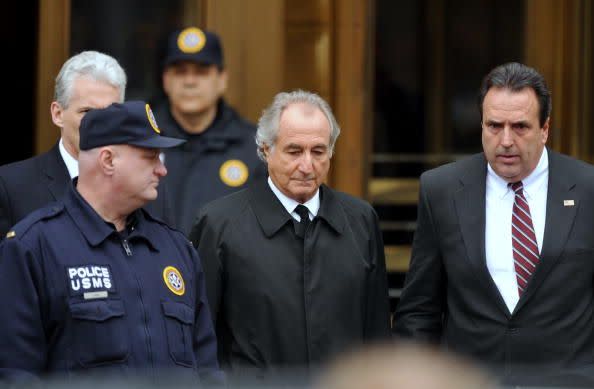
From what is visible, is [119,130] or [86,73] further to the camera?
[86,73]

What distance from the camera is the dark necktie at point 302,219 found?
458 cm

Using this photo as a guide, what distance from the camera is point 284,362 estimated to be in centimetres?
442

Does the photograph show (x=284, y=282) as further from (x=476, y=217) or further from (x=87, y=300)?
(x=87, y=300)

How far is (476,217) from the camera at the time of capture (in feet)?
15.1

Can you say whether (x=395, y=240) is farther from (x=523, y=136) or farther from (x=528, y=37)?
(x=523, y=136)

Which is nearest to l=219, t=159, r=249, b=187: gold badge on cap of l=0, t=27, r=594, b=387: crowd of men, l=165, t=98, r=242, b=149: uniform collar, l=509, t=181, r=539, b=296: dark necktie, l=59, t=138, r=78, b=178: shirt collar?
l=165, t=98, r=242, b=149: uniform collar

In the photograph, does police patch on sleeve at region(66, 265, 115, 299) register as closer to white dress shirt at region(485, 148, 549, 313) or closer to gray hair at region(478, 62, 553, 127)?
white dress shirt at region(485, 148, 549, 313)

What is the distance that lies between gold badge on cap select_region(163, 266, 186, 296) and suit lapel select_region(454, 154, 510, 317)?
126 cm

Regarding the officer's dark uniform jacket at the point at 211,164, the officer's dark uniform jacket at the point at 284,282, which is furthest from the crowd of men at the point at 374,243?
the officer's dark uniform jacket at the point at 211,164

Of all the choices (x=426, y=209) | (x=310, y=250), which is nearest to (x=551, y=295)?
(x=426, y=209)

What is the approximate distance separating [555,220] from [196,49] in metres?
2.25

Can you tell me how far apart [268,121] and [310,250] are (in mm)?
531

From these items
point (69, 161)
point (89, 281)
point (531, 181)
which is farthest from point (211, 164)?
point (89, 281)

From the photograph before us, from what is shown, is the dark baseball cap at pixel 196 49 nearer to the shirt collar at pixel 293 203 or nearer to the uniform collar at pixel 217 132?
the uniform collar at pixel 217 132
